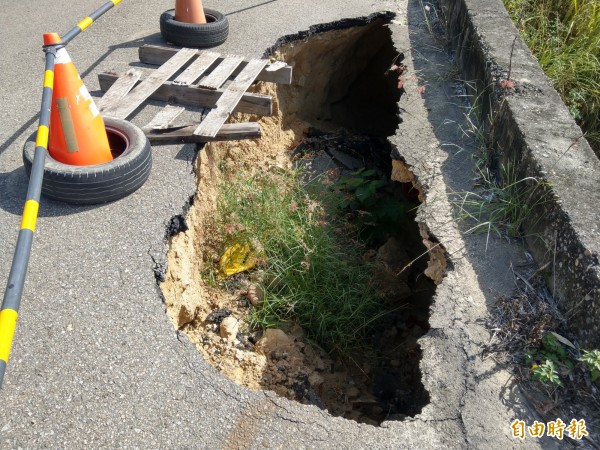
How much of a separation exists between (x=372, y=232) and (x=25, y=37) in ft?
11.5

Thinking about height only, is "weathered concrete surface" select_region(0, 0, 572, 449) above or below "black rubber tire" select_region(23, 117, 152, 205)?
below

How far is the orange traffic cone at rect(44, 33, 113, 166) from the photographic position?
309cm

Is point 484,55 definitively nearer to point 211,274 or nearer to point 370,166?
point 370,166

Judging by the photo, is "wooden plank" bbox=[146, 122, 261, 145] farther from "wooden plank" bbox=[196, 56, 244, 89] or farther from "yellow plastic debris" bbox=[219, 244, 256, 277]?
"yellow plastic debris" bbox=[219, 244, 256, 277]

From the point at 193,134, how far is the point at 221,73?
2.86 feet

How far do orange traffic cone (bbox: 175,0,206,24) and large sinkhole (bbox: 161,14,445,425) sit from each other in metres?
0.69

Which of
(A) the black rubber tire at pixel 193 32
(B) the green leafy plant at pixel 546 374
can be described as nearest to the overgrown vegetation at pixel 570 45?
(B) the green leafy plant at pixel 546 374

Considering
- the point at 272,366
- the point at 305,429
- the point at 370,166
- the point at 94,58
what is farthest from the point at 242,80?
the point at 305,429

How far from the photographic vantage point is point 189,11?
4.87 meters

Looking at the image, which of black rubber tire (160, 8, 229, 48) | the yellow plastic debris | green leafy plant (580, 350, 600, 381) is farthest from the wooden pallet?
green leafy plant (580, 350, 600, 381)

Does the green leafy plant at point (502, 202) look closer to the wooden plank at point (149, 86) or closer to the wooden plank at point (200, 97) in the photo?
the wooden plank at point (200, 97)

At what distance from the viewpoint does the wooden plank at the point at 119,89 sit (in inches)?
156

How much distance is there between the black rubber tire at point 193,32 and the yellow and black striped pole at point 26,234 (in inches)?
70.3

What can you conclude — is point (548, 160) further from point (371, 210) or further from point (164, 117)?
point (164, 117)
